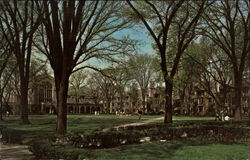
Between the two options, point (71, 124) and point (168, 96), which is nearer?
point (168, 96)

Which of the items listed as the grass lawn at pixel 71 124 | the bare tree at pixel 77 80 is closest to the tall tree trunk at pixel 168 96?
the grass lawn at pixel 71 124

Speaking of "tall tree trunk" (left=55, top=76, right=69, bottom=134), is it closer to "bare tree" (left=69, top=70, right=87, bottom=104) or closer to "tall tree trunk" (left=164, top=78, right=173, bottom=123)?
"tall tree trunk" (left=164, top=78, right=173, bottom=123)

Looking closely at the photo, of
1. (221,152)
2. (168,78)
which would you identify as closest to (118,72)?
(168,78)

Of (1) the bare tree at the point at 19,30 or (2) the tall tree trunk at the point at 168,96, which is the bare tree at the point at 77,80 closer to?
(1) the bare tree at the point at 19,30

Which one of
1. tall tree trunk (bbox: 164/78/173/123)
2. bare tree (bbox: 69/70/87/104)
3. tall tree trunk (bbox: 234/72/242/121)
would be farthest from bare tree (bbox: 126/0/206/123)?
bare tree (bbox: 69/70/87/104)

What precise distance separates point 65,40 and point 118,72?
19.0ft

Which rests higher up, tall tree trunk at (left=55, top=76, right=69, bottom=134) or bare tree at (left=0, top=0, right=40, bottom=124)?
bare tree at (left=0, top=0, right=40, bottom=124)

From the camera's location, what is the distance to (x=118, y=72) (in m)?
19.5

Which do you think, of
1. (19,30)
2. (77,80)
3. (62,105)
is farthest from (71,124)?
(77,80)

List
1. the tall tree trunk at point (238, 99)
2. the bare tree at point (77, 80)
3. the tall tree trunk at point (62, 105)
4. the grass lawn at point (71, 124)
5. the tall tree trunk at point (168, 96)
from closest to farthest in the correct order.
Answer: the tall tree trunk at point (62, 105), the tall tree trunk at point (168, 96), the grass lawn at point (71, 124), the tall tree trunk at point (238, 99), the bare tree at point (77, 80)

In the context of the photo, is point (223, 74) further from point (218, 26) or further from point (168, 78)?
point (168, 78)

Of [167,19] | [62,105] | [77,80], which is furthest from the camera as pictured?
[77,80]

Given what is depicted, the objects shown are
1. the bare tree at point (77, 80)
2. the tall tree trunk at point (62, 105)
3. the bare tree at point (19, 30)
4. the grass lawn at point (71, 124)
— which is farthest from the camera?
the bare tree at point (77, 80)

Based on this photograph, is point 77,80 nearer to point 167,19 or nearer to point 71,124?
point 71,124
